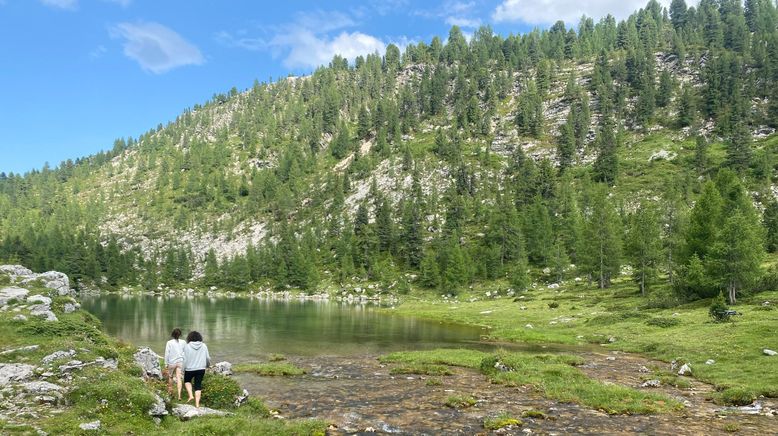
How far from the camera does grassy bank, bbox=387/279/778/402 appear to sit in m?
32.5

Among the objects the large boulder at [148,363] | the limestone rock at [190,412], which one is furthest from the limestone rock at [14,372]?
the limestone rock at [190,412]

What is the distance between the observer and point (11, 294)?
37531mm

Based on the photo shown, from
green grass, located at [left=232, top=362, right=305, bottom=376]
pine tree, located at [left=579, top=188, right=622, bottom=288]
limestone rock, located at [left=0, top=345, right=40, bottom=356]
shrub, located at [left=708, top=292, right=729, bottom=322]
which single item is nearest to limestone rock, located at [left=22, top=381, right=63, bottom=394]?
limestone rock, located at [left=0, top=345, right=40, bottom=356]

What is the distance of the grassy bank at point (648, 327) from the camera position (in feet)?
107

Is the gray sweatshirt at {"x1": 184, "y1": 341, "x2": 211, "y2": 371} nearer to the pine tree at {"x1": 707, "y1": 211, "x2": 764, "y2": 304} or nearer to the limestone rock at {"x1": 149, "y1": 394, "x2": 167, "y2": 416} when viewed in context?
the limestone rock at {"x1": 149, "y1": 394, "x2": 167, "y2": 416}

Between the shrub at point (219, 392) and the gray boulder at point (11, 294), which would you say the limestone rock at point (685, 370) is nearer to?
the shrub at point (219, 392)

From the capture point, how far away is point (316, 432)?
66.8 ft

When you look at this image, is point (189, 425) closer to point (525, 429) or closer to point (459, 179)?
point (525, 429)

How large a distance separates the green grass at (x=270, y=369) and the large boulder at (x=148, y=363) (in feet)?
34.1

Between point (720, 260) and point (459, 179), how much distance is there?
14161cm

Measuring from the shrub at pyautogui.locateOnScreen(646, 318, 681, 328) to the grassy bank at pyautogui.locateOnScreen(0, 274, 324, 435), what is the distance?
48137 millimetres

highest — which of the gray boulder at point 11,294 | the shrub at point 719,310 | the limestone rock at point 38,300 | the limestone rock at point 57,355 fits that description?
the gray boulder at point 11,294

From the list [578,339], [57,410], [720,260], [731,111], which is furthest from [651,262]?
[731,111]

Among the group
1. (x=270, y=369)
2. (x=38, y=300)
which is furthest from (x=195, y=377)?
(x=38, y=300)
